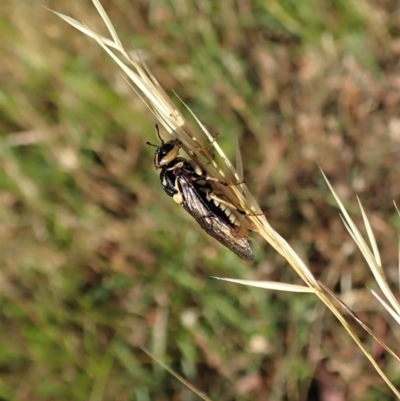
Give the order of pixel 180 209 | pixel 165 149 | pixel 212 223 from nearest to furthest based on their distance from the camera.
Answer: pixel 212 223
pixel 165 149
pixel 180 209

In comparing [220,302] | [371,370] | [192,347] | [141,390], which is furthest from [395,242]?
[141,390]

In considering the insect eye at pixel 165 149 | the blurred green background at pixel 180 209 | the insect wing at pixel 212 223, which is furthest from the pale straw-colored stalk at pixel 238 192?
the blurred green background at pixel 180 209

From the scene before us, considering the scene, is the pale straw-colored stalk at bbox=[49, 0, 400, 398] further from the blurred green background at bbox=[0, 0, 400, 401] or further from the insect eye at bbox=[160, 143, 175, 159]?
the blurred green background at bbox=[0, 0, 400, 401]

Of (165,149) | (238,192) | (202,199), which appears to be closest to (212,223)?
(202,199)

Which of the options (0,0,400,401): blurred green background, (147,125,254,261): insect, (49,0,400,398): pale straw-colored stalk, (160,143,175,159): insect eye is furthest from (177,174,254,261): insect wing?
(0,0,400,401): blurred green background

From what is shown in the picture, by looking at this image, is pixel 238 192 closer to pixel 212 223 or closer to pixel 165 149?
pixel 212 223

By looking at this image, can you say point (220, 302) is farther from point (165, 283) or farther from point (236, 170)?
point (236, 170)

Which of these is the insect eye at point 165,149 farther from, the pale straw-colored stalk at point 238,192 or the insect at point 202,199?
the pale straw-colored stalk at point 238,192
